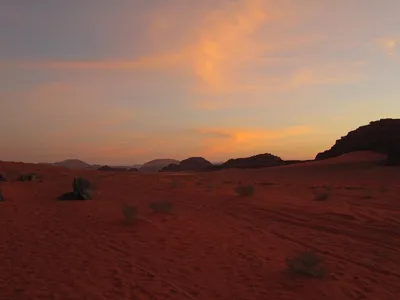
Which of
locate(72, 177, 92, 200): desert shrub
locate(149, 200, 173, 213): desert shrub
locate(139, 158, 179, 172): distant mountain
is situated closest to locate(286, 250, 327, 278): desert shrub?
locate(149, 200, 173, 213): desert shrub

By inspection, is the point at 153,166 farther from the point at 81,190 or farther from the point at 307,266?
the point at 307,266

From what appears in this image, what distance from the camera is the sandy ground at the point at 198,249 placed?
6.26 metres

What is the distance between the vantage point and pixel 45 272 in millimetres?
6977

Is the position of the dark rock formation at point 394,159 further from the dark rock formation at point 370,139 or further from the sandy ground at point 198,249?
the sandy ground at point 198,249

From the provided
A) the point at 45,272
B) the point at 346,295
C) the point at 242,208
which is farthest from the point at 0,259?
the point at 242,208

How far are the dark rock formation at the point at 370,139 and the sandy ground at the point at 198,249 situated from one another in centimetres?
3052

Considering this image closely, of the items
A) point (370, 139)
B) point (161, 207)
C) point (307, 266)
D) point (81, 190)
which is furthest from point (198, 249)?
point (370, 139)

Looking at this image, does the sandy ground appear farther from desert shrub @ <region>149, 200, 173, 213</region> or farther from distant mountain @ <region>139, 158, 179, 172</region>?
distant mountain @ <region>139, 158, 179, 172</region>

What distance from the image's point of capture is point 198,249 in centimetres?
870

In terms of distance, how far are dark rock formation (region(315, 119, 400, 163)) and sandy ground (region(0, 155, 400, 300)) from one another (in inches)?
1202

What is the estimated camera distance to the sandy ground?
6.26 m

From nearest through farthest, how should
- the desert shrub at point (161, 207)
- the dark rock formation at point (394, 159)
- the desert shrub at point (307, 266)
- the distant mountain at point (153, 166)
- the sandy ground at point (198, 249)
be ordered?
the sandy ground at point (198, 249)
the desert shrub at point (307, 266)
the desert shrub at point (161, 207)
the dark rock formation at point (394, 159)
the distant mountain at point (153, 166)

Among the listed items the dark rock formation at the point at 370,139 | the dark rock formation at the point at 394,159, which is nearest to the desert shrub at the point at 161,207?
the dark rock formation at the point at 394,159

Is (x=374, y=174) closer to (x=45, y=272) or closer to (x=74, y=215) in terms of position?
(x=74, y=215)
